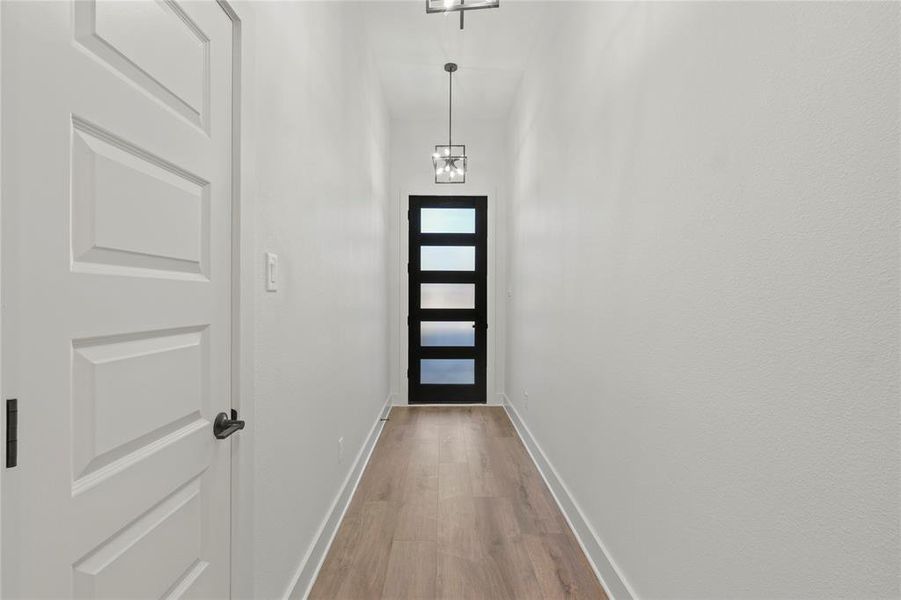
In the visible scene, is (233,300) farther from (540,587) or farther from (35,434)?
(540,587)

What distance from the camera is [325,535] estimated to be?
193 centimetres

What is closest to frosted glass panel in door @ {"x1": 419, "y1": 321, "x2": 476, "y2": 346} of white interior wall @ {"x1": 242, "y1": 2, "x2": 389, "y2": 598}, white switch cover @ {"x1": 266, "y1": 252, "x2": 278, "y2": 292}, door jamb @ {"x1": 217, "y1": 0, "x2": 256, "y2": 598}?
white interior wall @ {"x1": 242, "y1": 2, "x2": 389, "y2": 598}

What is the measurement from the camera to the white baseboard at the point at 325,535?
1.61 metres

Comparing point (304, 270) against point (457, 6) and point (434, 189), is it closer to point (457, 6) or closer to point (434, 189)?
point (457, 6)

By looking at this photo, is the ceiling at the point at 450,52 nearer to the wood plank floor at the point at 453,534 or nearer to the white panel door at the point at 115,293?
the white panel door at the point at 115,293

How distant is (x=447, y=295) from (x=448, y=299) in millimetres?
44

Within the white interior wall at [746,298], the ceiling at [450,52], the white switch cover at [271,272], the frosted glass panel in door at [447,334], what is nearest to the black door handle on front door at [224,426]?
the white switch cover at [271,272]

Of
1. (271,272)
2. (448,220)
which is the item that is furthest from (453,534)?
(448,220)

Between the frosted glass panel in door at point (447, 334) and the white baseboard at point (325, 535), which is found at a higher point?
the frosted glass panel in door at point (447, 334)

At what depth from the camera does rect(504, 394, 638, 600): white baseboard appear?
1615 millimetres

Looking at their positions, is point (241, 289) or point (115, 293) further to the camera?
Answer: point (241, 289)

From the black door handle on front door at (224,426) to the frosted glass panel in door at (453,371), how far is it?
139 inches

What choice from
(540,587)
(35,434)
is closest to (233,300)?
(35,434)

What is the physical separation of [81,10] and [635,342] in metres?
1.61
